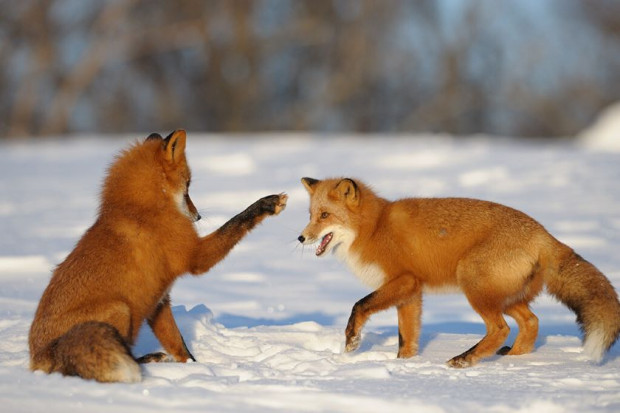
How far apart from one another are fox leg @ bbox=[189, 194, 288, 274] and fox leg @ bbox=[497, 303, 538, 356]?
1868mm

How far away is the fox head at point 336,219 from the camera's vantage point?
21.0 feet

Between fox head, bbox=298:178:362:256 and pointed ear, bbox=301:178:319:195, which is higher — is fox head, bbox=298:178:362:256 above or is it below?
below

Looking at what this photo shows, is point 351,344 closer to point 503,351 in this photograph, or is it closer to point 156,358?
point 503,351

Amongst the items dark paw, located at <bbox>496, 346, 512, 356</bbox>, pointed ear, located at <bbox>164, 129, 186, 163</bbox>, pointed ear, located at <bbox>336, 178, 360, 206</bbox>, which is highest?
pointed ear, located at <bbox>164, 129, 186, 163</bbox>

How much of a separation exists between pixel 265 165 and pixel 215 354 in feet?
36.9

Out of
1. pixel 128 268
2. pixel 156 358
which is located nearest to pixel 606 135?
pixel 156 358

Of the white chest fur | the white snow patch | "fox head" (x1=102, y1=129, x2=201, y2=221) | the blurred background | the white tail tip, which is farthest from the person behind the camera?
the blurred background

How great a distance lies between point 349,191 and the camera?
645 cm

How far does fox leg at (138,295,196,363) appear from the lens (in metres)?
5.69

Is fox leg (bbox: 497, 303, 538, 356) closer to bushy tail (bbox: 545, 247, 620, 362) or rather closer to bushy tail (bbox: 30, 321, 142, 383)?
bushy tail (bbox: 545, 247, 620, 362)

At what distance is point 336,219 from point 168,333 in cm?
156

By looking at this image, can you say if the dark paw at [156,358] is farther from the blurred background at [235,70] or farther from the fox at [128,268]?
the blurred background at [235,70]

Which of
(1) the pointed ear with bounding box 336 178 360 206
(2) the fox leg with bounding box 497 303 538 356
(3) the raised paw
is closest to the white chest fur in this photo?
(1) the pointed ear with bounding box 336 178 360 206

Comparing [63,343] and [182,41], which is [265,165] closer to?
[63,343]
